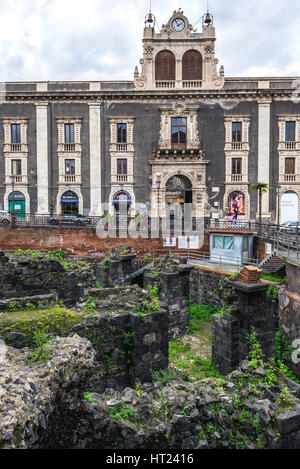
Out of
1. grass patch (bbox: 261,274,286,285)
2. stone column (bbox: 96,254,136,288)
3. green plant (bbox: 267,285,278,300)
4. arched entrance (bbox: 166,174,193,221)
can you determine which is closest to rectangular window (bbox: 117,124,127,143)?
arched entrance (bbox: 166,174,193,221)

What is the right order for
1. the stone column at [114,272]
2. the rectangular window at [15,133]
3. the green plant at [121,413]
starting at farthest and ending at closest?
the rectangular window at [15,133] < the stone column at [114,272] < the green plant at [121,413]

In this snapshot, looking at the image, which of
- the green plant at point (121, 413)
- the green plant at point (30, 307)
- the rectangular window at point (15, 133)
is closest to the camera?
the green plant at point (121, 413)

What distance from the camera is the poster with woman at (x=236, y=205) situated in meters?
30.5

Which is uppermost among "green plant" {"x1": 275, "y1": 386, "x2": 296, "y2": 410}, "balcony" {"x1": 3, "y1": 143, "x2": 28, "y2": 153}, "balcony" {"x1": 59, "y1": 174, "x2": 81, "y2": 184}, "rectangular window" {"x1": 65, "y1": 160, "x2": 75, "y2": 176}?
"balcony" {"x1": 3, "y1": 143, "x2": 28, "y2": 153}

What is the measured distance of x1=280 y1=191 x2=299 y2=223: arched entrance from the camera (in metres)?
30.3

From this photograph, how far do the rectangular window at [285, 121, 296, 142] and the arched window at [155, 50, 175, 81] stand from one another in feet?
38.2

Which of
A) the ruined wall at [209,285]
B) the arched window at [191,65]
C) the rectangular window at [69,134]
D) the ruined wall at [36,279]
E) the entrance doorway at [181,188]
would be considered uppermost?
the arched window at [191,65]

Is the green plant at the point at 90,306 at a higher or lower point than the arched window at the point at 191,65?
lower

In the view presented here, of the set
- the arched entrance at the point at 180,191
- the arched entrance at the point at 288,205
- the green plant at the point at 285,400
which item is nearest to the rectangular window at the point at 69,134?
the arched entrance at the point at 180,191

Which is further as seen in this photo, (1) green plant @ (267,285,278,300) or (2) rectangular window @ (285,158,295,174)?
(2) rectangular window @ (285,158,295,174)

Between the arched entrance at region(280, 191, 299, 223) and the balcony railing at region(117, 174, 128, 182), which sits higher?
the balcony railing at region(117, 174, 128, 182)

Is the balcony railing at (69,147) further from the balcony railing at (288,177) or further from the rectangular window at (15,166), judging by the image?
the balcony railing at (288,177)

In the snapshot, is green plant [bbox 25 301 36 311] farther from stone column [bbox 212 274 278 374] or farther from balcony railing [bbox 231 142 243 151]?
balcony railing [bbox 231 142 243 151]

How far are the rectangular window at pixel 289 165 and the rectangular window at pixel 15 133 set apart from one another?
25343 millimetres
